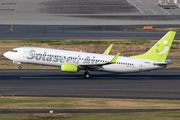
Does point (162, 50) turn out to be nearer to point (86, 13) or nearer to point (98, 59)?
point (98, 59)

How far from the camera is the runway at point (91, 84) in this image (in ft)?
128

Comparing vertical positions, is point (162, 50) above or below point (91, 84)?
above

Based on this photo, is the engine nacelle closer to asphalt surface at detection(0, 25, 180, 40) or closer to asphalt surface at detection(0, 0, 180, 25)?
asphalt surface at detection(0, 25, 180, 40)

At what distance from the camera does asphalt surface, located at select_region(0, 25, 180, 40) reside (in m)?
82.8

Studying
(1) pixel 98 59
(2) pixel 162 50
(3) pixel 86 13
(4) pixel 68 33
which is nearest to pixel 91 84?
(1) pixel 98 59

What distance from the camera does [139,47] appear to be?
2908 inches

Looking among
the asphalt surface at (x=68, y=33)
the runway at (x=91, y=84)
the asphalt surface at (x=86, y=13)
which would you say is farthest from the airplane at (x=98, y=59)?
the asphalt surface at (x=86, y=13)

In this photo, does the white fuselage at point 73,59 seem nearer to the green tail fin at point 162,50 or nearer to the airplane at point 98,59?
the airplane at point 98,59

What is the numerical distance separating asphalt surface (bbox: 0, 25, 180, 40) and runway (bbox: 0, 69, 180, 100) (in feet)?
98.5

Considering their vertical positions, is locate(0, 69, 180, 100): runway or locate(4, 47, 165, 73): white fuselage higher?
locate(4, 47, 165, 73): white fuselage

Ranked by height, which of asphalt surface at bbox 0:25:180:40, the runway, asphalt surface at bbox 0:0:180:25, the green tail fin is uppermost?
asphalt surface at bbox 0:0:180:25

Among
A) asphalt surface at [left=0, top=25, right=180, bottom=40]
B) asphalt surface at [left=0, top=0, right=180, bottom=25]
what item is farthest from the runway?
asphalt surface at [left=0, top=0, right=180, bottom=25]

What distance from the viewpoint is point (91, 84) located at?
147 ft

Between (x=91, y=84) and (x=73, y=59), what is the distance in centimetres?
555
